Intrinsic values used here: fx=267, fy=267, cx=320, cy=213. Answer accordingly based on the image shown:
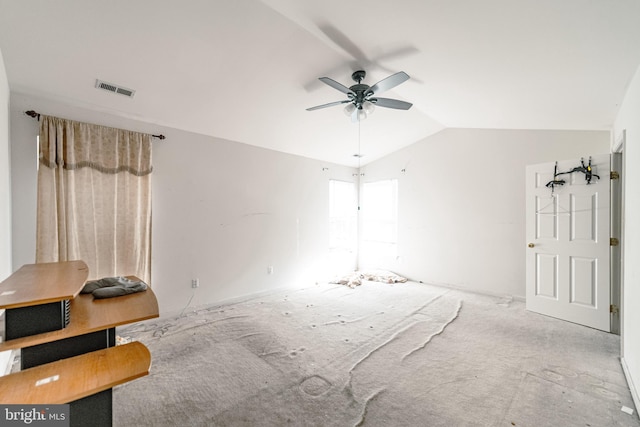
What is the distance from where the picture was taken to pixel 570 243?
10.9 feet

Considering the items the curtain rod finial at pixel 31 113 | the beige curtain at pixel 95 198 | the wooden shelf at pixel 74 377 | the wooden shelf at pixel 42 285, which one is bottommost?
the wooden shelf at pixel 74 377

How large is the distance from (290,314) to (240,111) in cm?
277

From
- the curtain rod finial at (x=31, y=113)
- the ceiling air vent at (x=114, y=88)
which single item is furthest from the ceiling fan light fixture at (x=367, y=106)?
the curtain rod finial at (x=31, y=113)

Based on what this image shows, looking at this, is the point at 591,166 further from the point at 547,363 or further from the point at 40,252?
the point at 40,252

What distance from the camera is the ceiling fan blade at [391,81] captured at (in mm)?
2412

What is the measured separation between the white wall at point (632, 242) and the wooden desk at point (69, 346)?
3.27m

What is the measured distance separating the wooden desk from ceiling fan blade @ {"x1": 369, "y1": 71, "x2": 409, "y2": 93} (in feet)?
8.48

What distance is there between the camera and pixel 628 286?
2.22m

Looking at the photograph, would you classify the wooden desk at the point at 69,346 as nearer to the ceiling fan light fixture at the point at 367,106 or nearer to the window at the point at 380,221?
the ceiling fan light fixture at the point at 367,106

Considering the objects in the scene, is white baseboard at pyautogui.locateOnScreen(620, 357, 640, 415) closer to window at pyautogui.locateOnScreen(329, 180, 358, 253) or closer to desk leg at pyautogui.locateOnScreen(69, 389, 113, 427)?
desk leg at pyautogui.locateOnScreen(69, 389, 113, 427)

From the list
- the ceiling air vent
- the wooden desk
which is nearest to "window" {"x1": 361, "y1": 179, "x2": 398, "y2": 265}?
the ceiling air vent

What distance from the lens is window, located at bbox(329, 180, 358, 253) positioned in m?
5.82

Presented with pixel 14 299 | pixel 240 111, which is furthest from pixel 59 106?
pixel 14 299

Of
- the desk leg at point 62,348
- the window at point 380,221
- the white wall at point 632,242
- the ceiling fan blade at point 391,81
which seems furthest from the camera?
the window at point 380,221
